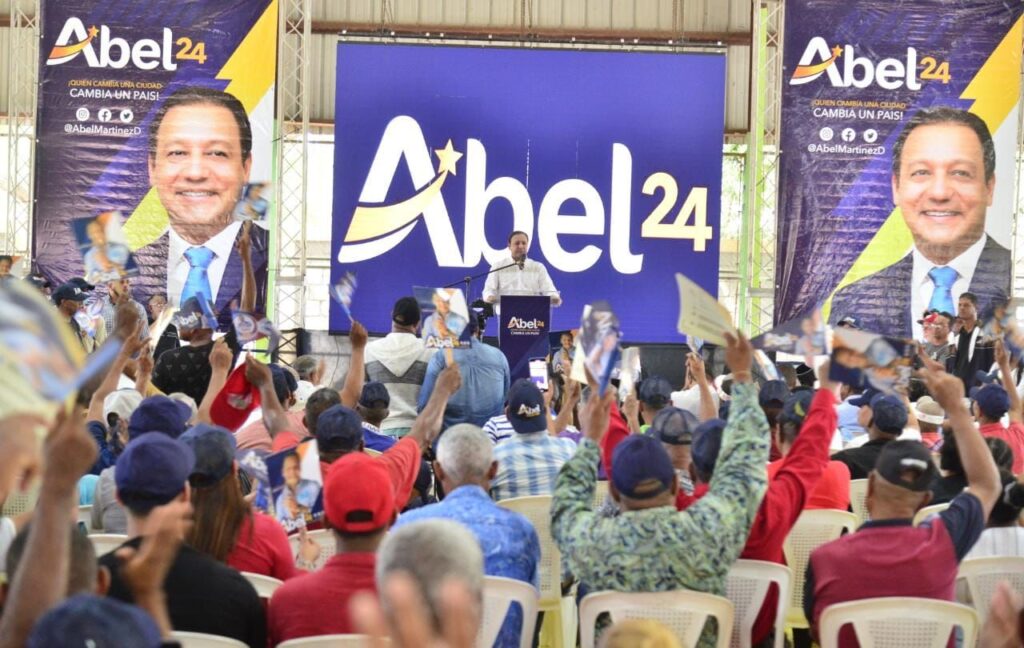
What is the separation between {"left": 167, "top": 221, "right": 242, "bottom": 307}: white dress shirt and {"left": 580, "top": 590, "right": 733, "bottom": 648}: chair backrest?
10.0 meters

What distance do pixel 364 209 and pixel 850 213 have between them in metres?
4.82

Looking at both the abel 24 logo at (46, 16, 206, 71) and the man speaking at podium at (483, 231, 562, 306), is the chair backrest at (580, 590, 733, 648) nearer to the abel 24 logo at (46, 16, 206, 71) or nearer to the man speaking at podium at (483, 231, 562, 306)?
the man speaking at podium at (483, 231, 562, 306)

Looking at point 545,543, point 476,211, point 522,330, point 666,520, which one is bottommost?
point 545,543

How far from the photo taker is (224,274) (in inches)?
518

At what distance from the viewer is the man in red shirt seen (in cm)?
335

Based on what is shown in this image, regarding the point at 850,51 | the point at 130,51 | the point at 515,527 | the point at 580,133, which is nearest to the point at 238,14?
the point at 130,51

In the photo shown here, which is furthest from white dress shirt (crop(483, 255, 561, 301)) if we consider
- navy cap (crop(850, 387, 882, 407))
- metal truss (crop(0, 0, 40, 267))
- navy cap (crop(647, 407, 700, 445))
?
navy cap (crop(647, 407, 700, 445))

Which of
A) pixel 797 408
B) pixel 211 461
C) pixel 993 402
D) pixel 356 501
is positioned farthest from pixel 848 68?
pixel 356 501

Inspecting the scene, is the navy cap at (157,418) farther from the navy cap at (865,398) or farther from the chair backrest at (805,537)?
the navy cap at (865,398)

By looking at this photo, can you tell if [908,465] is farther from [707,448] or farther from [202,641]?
[202,641]

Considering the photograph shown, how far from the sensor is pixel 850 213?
512 inches

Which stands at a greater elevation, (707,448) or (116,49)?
(116,49)

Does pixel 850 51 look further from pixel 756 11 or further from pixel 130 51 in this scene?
pixel 130 51

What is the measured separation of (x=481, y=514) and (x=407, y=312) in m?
3.78
